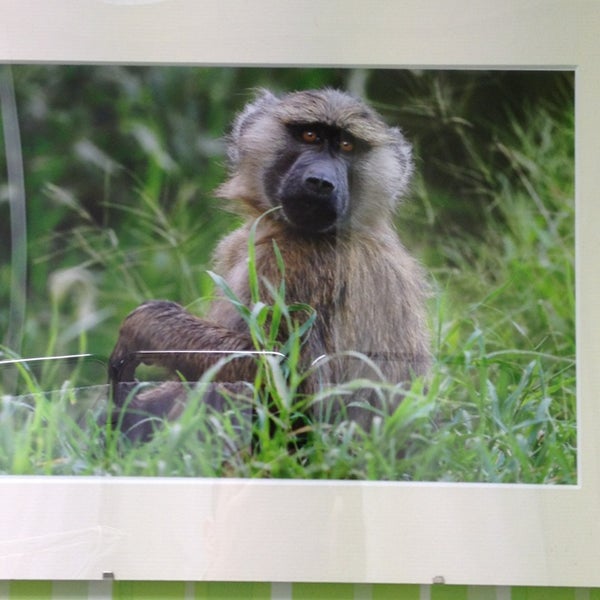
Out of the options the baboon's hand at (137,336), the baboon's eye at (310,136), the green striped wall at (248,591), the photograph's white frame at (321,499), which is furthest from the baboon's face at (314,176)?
the green striped wall at (248,591)

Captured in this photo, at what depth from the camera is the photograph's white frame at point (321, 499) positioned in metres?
1.18

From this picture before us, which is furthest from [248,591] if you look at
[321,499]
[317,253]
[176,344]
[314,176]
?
[314,176]

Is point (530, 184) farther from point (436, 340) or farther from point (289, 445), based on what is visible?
point (289, 445)

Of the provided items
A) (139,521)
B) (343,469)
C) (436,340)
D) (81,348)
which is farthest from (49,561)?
(436,340)

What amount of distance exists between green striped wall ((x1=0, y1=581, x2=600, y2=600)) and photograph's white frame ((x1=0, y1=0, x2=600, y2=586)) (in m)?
0.02

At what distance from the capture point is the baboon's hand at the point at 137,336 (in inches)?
46.9

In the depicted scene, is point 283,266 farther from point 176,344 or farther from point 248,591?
point 248,591

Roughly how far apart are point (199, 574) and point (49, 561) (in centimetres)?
21

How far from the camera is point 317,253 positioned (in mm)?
1234

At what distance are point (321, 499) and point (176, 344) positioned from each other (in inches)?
11.4

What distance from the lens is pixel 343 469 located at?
119cm

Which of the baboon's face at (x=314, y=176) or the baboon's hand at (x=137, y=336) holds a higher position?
the baboon's face at (x=314, y=176)

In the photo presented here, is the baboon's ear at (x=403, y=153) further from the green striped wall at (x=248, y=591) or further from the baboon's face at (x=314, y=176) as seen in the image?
the green striped wall at (x=248, y=591)

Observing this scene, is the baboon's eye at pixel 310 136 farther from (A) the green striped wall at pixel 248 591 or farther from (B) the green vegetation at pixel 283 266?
(A) the green striped wall at pixel 248 591
